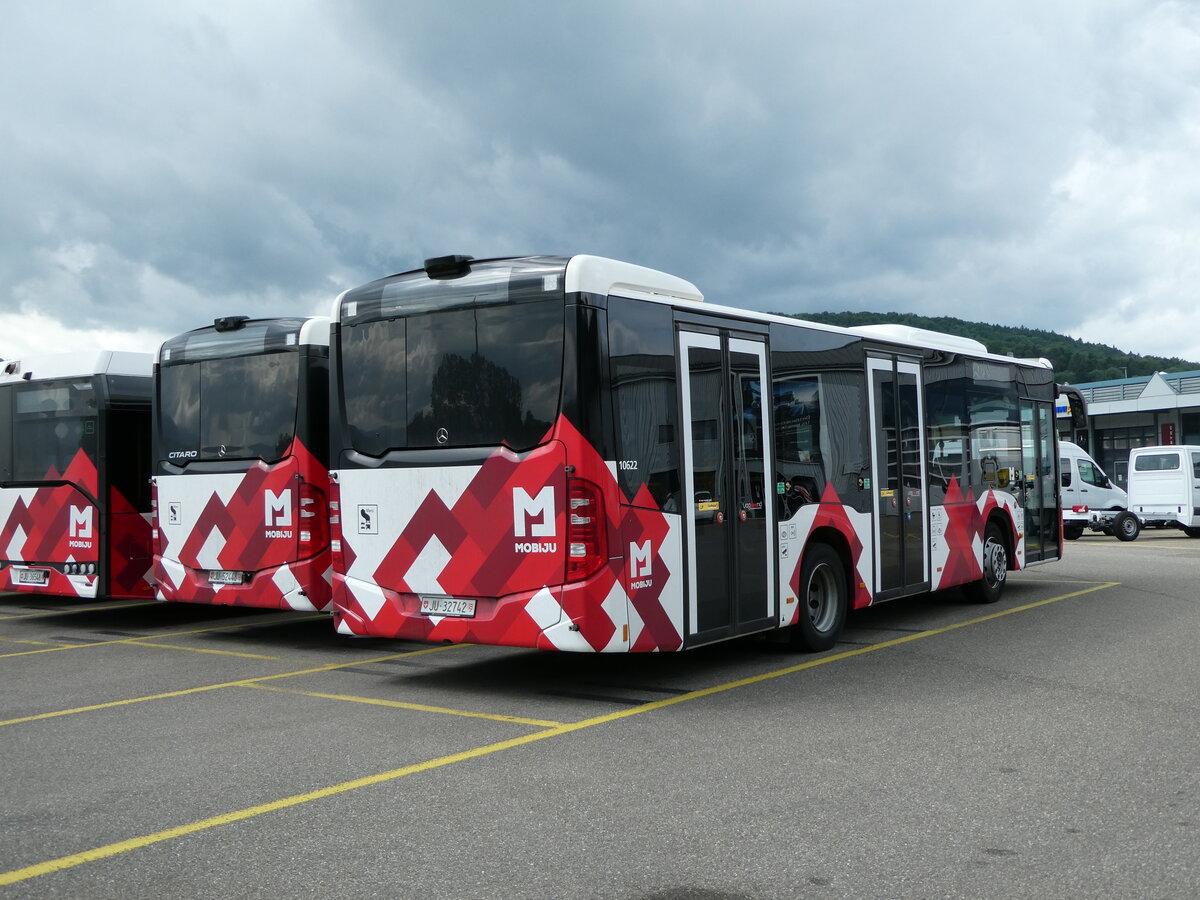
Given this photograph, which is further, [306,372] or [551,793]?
[306,372]

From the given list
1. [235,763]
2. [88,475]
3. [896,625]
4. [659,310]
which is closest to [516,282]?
[659,310]

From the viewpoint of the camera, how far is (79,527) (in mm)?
12938

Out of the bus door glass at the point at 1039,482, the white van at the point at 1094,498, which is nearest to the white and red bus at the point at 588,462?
the bus door glass at the point at 1039,482

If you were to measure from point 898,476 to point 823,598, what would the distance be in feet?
5.57

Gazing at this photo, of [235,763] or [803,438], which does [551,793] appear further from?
[803,438]

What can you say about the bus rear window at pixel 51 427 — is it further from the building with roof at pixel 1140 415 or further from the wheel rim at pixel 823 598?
the building with roof at pixel 1140 415

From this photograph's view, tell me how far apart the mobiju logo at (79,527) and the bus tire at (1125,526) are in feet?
79.4

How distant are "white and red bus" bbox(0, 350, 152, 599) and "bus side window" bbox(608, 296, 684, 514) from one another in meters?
7.22

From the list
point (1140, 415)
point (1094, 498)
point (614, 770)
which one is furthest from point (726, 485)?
point (1140, 415)

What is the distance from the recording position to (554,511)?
8.03 m

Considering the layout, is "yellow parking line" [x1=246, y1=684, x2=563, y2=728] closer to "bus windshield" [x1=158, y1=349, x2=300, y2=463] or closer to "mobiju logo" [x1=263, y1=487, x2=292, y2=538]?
"mobiju logo" [x1=263, y1=487, x2=292, y2=538]

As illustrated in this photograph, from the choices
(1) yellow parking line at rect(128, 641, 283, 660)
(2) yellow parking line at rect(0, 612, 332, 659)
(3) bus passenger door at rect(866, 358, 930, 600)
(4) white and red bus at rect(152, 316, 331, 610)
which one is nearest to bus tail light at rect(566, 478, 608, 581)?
(4) white and red bus at rect(152, 316, 331, 610)

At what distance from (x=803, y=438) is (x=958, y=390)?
3.65 metres

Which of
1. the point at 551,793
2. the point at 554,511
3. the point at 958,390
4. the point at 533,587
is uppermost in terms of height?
the point at 958,390
